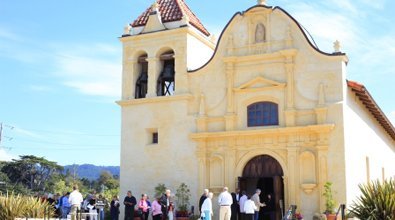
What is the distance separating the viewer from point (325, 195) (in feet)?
82.8

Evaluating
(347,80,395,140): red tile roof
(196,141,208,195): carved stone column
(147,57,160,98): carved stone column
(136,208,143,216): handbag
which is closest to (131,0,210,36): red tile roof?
(147,57,160,98): carved stone column

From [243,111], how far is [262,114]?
36.0 inches

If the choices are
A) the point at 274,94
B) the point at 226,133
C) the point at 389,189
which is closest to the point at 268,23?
the point at 274,94

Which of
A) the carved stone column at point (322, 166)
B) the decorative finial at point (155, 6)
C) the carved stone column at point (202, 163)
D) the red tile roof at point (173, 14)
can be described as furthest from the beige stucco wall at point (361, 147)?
the decorative finial at point (155, 6)

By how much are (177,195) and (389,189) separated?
1120 centimetres

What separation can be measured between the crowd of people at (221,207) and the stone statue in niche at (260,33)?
7.19 m

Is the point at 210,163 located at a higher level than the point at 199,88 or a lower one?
lower

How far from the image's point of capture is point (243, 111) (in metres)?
28.3

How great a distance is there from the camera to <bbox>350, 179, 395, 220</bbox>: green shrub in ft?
64.8

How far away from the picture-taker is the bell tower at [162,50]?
99.1 feet

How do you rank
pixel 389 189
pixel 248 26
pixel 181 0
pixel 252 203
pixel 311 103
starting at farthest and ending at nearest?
pixel 181 0 → pixel 248 26 → pixel 311 103 → pixel 252 203 → pixel 389 189

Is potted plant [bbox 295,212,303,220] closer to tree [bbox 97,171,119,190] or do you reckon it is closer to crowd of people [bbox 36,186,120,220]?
crowd of people [bbox 36,186,120,220]

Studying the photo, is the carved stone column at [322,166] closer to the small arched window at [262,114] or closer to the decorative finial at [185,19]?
the small arched window at [262,114]

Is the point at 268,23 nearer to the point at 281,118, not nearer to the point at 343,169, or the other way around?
the point at 281,118
